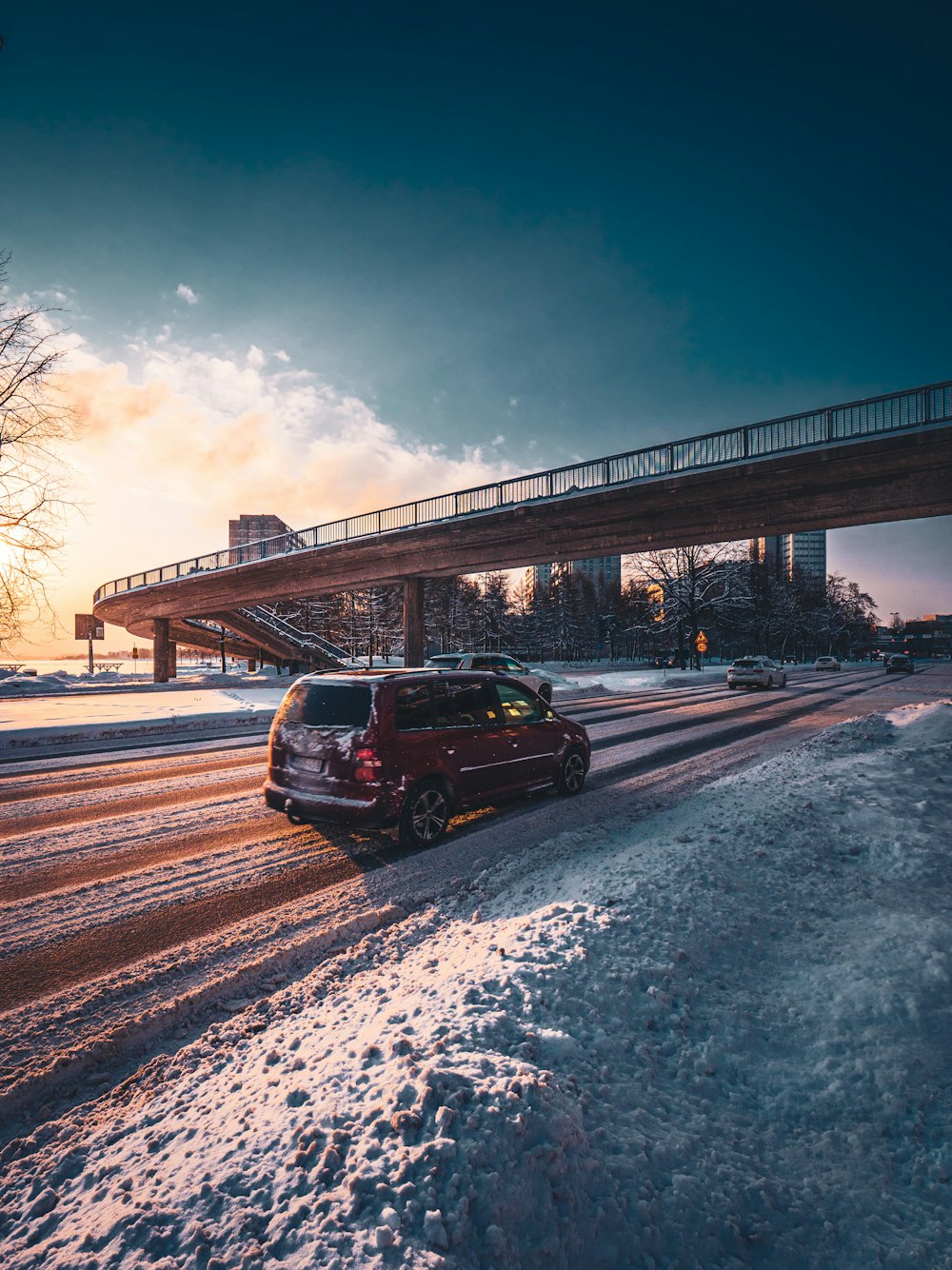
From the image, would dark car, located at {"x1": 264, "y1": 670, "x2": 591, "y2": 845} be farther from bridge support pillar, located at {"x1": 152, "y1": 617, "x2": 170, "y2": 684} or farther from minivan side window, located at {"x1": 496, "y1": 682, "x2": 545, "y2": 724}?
bridge support pillar, located at {"x1": 152, "y1": 617, "x2": 170, "y2": 684}

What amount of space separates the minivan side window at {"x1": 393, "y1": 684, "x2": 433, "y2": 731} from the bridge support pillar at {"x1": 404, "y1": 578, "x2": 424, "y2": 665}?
25668 millimetres

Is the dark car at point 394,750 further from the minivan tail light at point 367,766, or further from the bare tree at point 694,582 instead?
the bare tree at point 694,582

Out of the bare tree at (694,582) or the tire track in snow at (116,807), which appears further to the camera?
the bare tree at (694,582)

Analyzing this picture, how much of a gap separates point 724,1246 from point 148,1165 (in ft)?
6.47

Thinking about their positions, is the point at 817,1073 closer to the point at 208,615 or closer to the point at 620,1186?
the point at 620,1186

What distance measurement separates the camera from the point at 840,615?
321 feet

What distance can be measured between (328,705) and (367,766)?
30.9 inches

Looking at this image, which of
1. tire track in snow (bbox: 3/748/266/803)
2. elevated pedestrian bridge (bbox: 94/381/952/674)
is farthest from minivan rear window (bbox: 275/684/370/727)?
elevated pedestrian bridge (bbox: 94/381/952/674)

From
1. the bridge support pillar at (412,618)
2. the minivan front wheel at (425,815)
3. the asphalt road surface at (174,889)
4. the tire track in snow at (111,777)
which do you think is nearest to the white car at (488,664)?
the tire track in snow at (111,777)

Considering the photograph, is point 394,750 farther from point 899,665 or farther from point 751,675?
point 899,665

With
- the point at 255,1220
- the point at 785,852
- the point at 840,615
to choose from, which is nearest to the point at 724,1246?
the point at 255,1220

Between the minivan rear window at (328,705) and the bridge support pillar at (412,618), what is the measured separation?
25.5m

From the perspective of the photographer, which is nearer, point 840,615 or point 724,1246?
point 724,1246

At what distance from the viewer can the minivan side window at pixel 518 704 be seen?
696 cm
